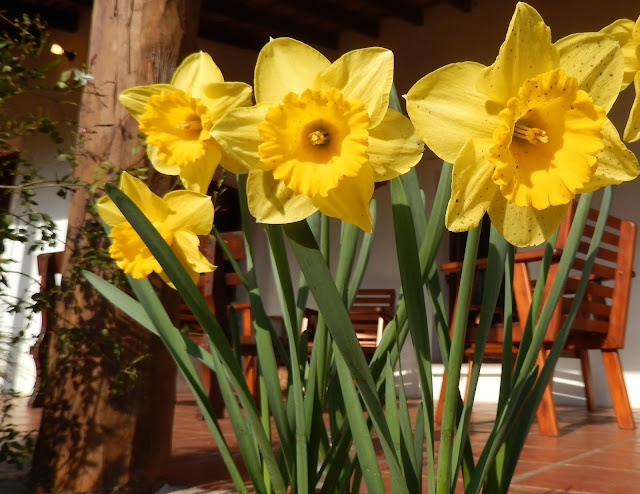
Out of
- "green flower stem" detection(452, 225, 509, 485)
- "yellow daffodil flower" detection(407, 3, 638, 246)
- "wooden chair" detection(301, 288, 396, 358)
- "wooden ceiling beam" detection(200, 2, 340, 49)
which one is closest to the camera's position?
"yellow daffodil flower" detection(407, 3, 638, 246)

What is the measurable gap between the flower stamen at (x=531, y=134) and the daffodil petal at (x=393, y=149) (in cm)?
6

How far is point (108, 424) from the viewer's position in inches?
49.7

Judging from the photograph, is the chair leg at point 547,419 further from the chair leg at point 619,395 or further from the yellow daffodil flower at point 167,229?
the yellow daffodil flower at point 167,229

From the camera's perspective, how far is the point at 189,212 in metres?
0.52

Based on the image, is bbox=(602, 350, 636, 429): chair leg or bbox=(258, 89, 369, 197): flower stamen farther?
bbox=(602, 350, 636, 429): chair leg

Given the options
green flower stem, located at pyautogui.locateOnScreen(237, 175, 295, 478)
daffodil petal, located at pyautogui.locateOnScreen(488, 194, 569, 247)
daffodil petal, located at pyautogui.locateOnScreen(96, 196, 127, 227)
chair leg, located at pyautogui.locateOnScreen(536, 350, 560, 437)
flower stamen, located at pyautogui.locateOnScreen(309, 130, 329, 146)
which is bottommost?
chair leg, located at pyautogui.locateOnScreen(536, 350, 560, 437)

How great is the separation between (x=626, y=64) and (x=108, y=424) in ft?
3.63

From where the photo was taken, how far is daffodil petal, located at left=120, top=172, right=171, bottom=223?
1.76 feet

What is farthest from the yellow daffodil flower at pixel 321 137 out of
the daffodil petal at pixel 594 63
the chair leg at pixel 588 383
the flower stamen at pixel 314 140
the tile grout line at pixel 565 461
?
the chair leg at pixel 588 383

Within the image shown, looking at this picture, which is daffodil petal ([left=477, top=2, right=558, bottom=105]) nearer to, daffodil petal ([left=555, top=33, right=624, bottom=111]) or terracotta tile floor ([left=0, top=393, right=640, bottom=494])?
daffodil petal ([left=555, top=33, right=624, bottom=111])

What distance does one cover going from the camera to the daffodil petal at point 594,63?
0.40 meters

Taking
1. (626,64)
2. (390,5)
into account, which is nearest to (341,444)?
(626,64)

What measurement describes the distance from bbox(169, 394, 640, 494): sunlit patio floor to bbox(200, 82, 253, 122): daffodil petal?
3.35 ft

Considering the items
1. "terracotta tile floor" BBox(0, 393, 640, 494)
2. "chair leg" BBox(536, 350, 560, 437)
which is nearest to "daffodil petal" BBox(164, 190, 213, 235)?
"terracotta tile floor" BBox(0, 393, 640, 494)
